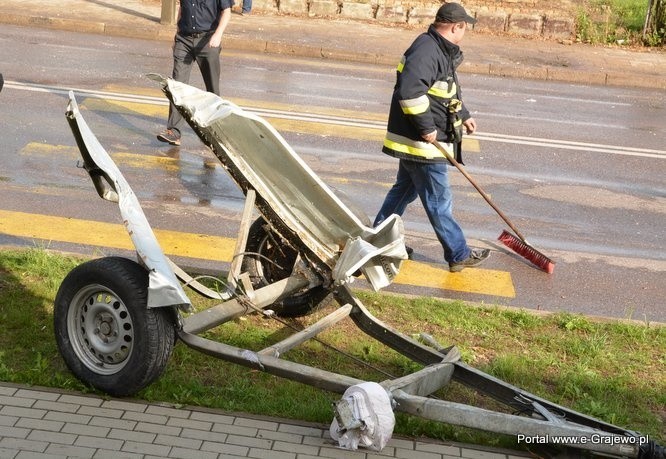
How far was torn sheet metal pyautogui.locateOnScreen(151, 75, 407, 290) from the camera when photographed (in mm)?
5711

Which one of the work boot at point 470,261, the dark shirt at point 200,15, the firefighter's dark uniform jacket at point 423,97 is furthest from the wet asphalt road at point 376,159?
the dark shirt at point 200,15

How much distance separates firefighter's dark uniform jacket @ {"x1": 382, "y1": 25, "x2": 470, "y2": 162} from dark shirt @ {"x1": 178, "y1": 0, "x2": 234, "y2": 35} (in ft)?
13.5

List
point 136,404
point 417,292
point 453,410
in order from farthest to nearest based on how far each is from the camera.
Answer: point 417,292 < point 136,404 < point 453,410

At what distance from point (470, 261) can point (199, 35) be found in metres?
4.73

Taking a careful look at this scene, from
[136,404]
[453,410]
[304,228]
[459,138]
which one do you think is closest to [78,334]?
[136,404]

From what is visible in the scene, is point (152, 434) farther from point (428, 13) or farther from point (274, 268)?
point (428, 13)

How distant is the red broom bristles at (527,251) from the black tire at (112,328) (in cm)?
400

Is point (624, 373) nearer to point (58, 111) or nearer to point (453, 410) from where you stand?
point (453, 410)

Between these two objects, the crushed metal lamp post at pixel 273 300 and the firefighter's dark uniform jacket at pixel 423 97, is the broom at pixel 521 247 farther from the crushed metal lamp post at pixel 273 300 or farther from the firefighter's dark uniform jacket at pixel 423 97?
the crushed metal lamp post at pixel 273 300

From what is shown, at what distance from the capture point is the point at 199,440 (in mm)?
5086

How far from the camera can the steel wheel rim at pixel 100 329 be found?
5.39 meters

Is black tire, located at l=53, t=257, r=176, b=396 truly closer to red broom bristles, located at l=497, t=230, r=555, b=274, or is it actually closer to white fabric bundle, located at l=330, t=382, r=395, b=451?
white fabric bundle, located at l=330, t=382, r=395, b=451

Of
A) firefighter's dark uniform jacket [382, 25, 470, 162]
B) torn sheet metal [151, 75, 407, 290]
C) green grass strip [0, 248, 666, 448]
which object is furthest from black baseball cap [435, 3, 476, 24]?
torn sheet metal [151, 75, 407, 290]

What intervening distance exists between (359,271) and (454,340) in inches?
38.6
